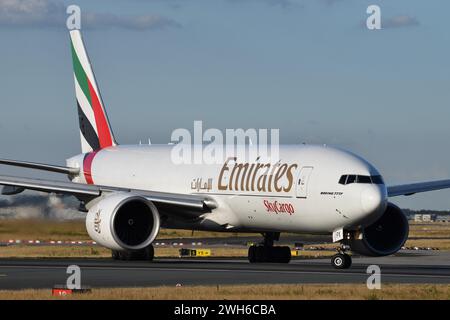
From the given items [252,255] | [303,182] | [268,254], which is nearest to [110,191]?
[252,255]

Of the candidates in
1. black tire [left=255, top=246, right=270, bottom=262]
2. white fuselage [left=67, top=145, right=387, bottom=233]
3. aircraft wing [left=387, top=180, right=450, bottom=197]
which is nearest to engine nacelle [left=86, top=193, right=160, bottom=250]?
white fuselage [left=67, top=145, right=387, bottom=233]

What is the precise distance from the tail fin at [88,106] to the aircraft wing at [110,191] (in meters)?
8.72

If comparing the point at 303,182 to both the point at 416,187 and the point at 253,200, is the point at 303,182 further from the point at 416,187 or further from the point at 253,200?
the point at 416,187

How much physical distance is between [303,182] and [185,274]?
7.25 m

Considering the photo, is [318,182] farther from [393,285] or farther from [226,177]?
[393,285]

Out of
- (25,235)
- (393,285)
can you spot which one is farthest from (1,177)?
(393,285)

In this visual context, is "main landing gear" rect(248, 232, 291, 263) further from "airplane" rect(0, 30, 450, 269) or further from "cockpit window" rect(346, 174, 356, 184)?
"cockpit window" rect(346, 174, 356, 184)

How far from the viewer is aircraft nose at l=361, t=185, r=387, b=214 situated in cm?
3853

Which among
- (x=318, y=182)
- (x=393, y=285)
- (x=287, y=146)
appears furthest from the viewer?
(x=287, y=146)

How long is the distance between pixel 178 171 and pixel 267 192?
682cm

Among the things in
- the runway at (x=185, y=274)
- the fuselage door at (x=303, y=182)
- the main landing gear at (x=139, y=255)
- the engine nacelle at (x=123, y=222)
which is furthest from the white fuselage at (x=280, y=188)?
the engine nacelle at (x=123, y=222)

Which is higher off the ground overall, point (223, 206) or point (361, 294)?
point (223, 206)

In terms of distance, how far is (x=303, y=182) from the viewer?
134 feet
